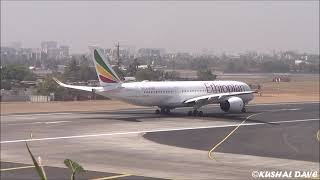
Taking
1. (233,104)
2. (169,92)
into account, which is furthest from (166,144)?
(233,104)

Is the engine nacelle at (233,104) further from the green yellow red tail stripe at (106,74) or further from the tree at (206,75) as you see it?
the tree at (206,75)

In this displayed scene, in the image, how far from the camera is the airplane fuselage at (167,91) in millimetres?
47412

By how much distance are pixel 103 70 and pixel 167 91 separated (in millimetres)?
6933

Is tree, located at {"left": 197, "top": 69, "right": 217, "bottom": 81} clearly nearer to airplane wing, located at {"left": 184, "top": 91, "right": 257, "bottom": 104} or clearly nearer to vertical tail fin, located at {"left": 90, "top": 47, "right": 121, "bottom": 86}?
airplane wing, located at {"left": 184, "top": 91, "right": 257, "bottom": 104}

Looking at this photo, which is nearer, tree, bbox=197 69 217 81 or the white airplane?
the white airplane

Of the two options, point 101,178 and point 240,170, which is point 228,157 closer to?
point 240,170

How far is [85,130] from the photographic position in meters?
37.6

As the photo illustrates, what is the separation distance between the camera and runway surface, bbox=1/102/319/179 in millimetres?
21125

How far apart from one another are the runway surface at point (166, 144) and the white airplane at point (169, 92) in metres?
2.40

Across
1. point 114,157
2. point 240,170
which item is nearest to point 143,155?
point 114,157

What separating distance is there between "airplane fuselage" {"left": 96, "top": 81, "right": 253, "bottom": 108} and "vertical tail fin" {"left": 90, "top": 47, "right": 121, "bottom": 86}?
794 millimetres

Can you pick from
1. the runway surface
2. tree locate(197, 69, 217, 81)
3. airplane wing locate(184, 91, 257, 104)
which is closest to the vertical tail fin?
the runway surface

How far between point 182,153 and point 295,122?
21895 mm

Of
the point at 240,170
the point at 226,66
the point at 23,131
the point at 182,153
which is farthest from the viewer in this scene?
the point at 226,66
